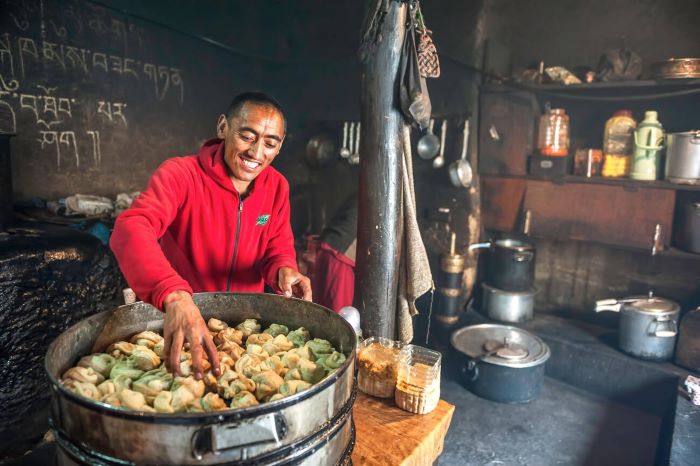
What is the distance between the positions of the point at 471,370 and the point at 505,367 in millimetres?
333

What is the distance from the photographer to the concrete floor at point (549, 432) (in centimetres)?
398

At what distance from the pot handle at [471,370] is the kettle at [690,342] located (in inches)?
77.4

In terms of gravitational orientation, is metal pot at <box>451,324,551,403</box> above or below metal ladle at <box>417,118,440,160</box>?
below

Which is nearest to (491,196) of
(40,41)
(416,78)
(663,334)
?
(663,334)

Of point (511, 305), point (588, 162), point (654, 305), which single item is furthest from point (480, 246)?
point (654, 305)

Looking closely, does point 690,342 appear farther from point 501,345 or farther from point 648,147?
point 648,147

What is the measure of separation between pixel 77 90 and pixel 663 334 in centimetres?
617

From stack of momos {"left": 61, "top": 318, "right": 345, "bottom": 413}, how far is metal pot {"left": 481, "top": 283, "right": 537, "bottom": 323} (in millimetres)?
4286

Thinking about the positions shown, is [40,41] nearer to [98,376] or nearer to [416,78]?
[416,78]

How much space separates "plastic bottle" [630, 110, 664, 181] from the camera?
486 cm

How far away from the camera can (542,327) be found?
18.3ft

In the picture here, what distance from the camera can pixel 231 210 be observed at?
245 centimetres

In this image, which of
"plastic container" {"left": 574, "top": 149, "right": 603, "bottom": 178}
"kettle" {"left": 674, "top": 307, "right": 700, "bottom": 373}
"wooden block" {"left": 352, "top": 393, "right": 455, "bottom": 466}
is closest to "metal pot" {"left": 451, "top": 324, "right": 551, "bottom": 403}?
"kettle" {"left": 674, "top": 307, "right": 700, "bottom": 373}

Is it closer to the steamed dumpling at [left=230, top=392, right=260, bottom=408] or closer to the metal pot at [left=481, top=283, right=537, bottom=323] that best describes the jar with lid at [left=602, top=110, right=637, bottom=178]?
the metal pot at [left=481, top=283, right=537, bottom=323]
